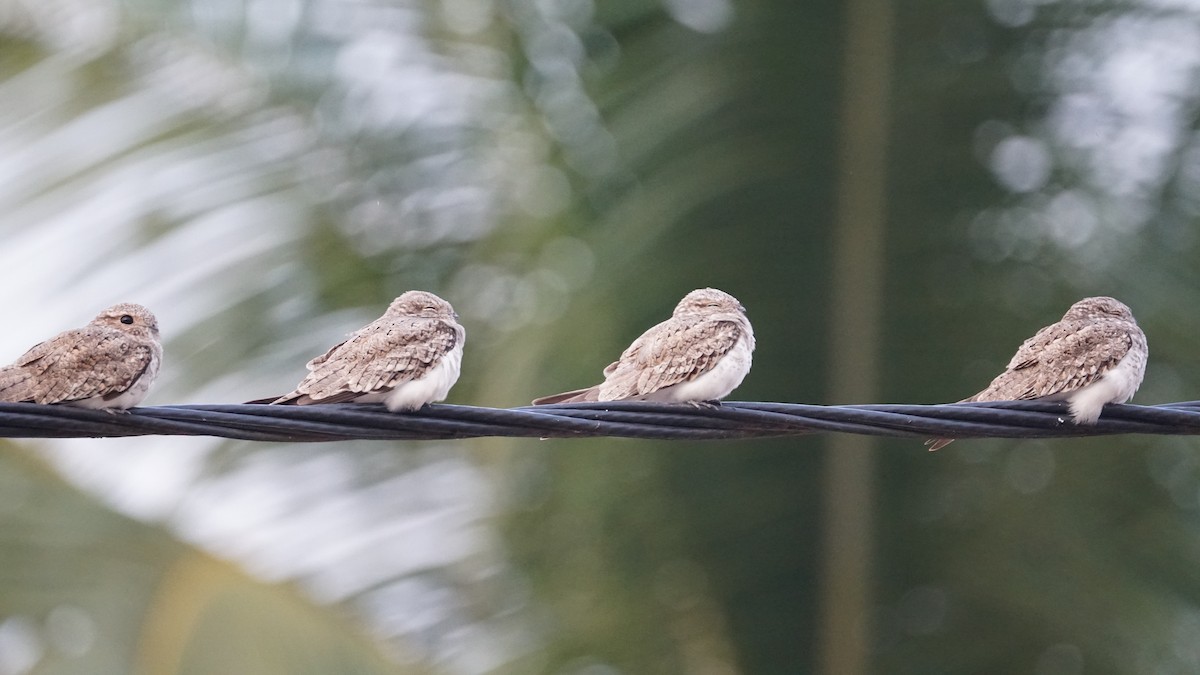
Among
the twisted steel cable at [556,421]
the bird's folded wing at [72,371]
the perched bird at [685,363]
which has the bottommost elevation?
the twisted steel cable at [556,421]

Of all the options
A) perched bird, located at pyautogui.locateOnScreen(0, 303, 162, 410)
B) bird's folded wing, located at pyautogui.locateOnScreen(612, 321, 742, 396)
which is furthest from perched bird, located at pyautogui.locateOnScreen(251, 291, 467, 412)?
bird's folded wing, located at pyautogui.locateOnScreen(612, 321, 742, 396)

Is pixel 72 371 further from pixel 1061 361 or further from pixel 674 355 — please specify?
pixel 1061 361

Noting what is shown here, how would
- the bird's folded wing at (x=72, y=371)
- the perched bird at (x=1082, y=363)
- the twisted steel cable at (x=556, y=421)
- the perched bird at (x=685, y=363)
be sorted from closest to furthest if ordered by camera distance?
the twisted steel cable at (x=556, y=421) < the bird's folded wing at (x=72, y=371) < the perched bird at (x=1082, y=363) < the perched bird at (x=685, y=363)

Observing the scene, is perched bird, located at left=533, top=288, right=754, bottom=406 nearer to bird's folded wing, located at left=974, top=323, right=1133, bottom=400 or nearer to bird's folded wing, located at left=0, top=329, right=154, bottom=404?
bird's folded wing, located at left=974, top=323, right=1133, bottom=400

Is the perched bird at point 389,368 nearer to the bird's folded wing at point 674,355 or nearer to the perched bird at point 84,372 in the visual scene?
the perched bird at point 84,372

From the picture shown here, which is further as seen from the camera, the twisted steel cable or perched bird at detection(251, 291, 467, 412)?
perched bird at detection(251, 291, 467, 412)

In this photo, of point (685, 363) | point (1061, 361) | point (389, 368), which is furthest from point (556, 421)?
point (1061, 361)

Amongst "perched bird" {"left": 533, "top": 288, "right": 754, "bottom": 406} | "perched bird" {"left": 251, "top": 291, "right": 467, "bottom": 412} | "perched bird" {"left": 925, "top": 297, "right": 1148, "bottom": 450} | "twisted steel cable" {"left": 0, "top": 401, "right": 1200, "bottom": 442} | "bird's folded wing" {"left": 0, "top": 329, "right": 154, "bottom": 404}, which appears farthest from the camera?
"perched bird" {"left": 533, "top": 288, "right": 754, "bottom": 406}

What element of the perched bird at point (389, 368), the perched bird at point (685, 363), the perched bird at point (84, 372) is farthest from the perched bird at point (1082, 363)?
the perched bird at point (84, 372)
